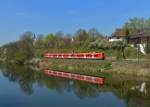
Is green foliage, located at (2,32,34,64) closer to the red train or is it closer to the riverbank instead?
the red train

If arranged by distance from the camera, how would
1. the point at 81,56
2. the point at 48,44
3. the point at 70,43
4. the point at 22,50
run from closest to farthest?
the point at 81,56
the point at 22,50
the point at 70,43
the point at 48,44

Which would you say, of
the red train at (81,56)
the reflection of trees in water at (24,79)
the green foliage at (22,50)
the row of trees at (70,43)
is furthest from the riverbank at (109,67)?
the green foliage at (22,50)

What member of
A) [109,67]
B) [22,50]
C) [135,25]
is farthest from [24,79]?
[135,25]

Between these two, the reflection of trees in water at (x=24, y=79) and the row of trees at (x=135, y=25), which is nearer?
the reflection of trees in water at (x=24, y=79)

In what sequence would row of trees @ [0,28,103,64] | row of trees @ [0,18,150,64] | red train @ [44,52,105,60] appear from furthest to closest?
1. row of trees @ [0,28,103,64]
2. row of trees @ [0,18,150,64]
3. red train @ [44,52,105,60]

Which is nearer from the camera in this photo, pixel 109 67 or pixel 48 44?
pixel 109 67

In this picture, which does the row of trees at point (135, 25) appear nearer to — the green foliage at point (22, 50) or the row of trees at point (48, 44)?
the row of trees at point (48, 44)

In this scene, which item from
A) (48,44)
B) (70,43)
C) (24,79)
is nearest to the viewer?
(24,79)

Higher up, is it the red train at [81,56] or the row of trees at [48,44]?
the row of trees at [48,44]

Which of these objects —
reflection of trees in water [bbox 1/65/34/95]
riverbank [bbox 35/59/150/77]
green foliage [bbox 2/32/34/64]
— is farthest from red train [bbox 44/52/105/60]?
reflection of trees in water [bbox 1/65/34/95]

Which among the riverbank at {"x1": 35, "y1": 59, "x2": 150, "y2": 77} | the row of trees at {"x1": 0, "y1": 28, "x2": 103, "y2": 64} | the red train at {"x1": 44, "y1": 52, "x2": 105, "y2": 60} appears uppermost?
the row of trees at {"x1": 0, "y1": 28, "x2": 103, "y2": 64}

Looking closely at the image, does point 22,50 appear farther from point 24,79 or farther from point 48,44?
point 24,79

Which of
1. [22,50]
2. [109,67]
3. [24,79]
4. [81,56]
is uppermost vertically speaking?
[22,50]

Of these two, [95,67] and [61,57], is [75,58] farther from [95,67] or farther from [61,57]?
[95,67]
